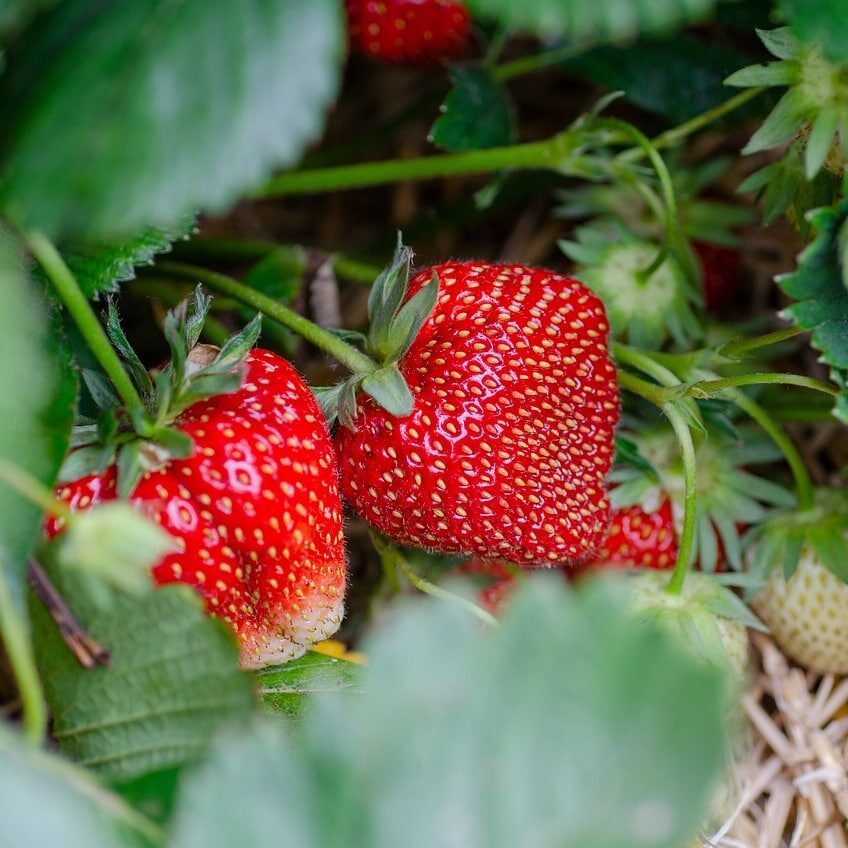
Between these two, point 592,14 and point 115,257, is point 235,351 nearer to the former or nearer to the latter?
point 115,257

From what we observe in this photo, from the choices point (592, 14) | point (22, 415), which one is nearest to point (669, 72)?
point (592, 14)

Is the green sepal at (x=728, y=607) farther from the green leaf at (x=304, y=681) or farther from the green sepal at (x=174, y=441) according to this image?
the green sepal at (x=174, y=441)

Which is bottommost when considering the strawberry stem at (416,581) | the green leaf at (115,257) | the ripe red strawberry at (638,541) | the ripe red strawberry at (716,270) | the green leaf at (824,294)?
the ripe red strawberry at (638,541)

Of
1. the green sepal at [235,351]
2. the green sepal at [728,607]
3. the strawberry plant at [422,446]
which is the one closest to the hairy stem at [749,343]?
Answer: the strawberry plant at [422,446]

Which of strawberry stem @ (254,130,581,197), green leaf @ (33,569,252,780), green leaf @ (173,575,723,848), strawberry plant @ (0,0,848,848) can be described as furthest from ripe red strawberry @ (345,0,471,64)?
green leaf @ (173,575,723,848)

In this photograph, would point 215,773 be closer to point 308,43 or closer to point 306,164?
point 308,43

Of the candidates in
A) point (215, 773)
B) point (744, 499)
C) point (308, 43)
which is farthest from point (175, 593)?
point (744, 499)
